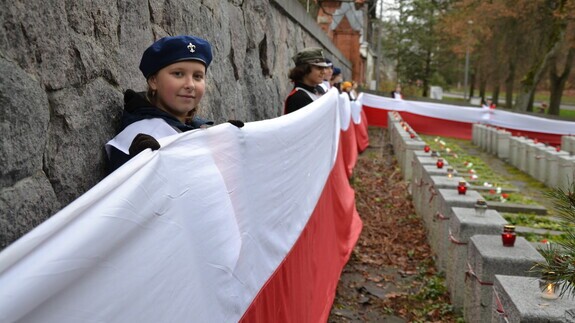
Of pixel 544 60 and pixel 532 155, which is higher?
pixel 544 60

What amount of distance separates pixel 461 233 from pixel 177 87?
318cm

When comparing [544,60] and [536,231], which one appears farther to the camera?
[544,60]

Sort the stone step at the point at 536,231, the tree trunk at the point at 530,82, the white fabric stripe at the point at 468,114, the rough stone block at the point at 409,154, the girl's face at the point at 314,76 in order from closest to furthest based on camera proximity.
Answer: the girl's face at the point at 314,76
the stone step at the point at 536,231
the rough stone block at the point at 409,154
the white fabric stripe at the point at 468,114
the tree trunk at the point at 530,82

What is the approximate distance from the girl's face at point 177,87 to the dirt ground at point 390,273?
291 cm

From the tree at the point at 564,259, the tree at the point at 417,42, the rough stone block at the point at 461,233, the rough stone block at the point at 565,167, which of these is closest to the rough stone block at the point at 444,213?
the rough stone block at the point at 461,233

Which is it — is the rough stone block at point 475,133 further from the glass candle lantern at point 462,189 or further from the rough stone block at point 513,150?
the glass candle lantern at point 462,189

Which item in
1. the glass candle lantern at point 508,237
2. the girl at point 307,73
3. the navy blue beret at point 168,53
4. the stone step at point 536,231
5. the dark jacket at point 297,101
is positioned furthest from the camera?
the stone step at point 536,231

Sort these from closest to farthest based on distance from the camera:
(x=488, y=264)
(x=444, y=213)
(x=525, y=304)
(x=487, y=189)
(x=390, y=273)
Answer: (x=525, y=304)
(x=488, y=264)
(x=444, y=213)
(x=390, y=273)
(x=487, y=189)

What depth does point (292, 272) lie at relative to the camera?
3.42 meters

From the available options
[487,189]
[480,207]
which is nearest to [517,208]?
[487,189]

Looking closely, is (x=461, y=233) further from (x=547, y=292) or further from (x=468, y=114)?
(x=468, y=114)

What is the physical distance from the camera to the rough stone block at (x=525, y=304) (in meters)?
2.94

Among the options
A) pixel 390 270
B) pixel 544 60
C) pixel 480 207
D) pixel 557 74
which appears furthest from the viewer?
pixel 557 74

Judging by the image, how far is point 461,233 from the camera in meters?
5.17
